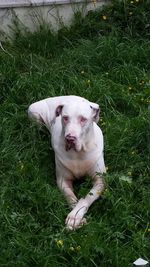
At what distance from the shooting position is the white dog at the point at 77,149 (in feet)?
16.8

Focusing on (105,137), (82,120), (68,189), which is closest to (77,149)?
(82,120)

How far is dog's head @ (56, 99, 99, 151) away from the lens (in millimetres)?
5109

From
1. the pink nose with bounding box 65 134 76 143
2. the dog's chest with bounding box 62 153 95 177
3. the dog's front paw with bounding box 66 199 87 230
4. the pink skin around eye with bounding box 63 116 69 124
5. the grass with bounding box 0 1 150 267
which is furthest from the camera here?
the dog's chest with bounding box 62 153 95 177

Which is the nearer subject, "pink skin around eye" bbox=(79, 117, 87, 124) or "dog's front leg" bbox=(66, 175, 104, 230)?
"dog's front leg" bbox=(66, 175, 104, 230)

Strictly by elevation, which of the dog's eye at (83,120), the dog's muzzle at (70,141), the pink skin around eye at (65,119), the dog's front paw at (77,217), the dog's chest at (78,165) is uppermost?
the pink skin around eye at (65,119)

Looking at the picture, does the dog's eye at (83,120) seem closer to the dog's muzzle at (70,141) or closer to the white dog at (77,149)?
the white dog at (77,149)

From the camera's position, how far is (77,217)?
498cm

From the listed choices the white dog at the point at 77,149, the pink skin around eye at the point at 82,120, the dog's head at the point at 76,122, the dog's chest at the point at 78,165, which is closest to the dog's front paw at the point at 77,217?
the white dog at the point at 77,149

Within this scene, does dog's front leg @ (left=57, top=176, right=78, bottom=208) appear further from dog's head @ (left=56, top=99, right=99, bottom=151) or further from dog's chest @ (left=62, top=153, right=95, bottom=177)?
dog's head @ (left=56, top=99, right=99, bottom=151)

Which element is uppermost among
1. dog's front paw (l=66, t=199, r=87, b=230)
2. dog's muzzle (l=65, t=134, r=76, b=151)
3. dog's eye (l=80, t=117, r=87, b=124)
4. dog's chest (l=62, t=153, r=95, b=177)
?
dog's eye (l=80, t=117, r=87, b=124)

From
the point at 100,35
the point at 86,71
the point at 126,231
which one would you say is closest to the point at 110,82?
the point at 86,71

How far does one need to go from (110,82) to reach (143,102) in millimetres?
445

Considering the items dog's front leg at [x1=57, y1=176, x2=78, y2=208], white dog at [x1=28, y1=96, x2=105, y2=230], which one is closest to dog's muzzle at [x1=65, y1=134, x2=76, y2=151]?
white dog at [x1=28, y1=96, x2=105, y2=230]

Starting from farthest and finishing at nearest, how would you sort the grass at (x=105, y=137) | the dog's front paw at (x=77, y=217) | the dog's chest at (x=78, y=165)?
the dog's chest at (x=78, y=165) < the dog's front paw at (x=77, y=217) < the grass at (x=105, y=137)
